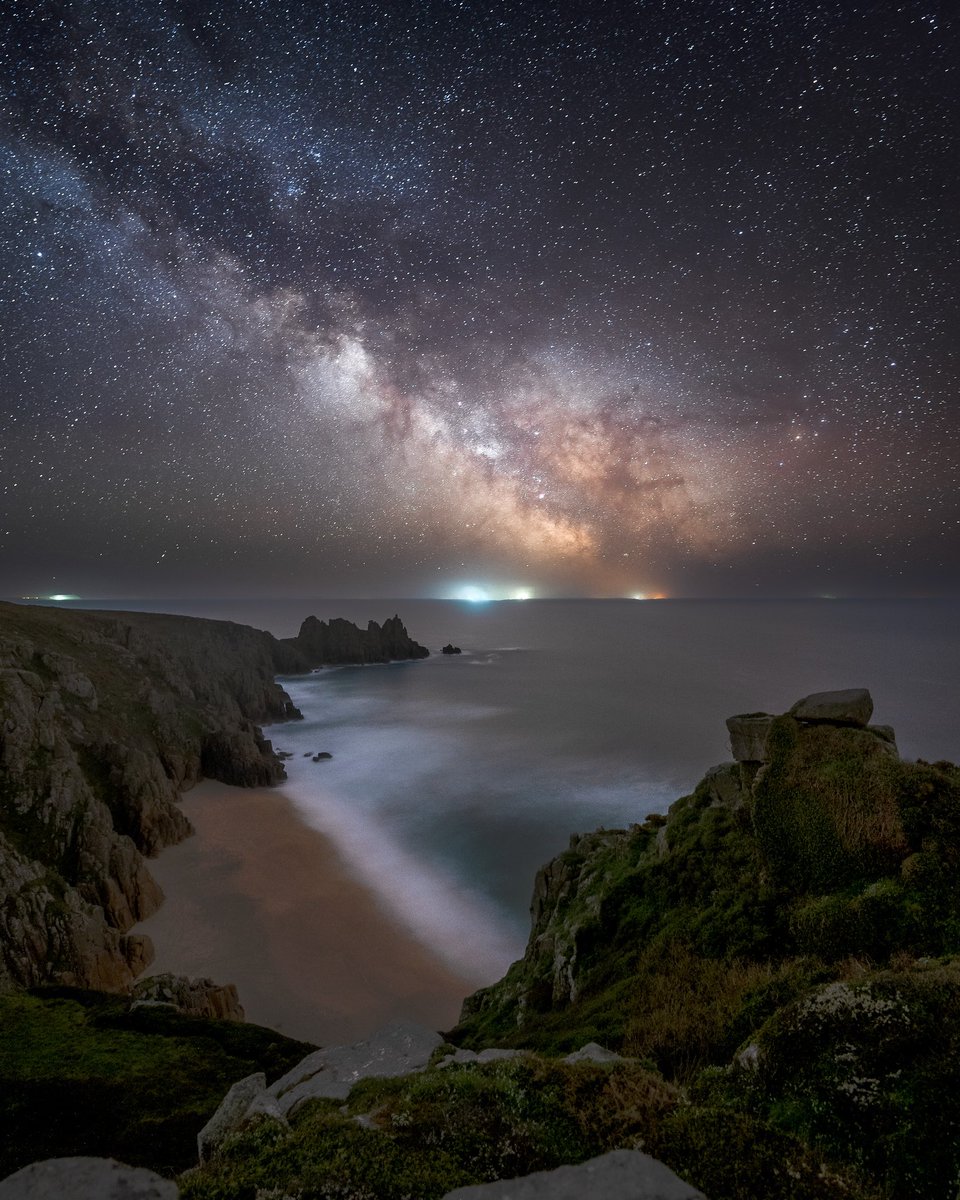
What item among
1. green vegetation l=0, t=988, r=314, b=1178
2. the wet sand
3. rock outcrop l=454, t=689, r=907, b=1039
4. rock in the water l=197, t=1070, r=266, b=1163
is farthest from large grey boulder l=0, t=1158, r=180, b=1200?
the wet sand

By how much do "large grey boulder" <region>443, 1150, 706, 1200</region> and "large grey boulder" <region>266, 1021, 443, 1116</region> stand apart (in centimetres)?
392

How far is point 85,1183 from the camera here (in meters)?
3.60

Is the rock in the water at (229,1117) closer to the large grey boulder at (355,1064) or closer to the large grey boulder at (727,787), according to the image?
the large grey boulder at (355,1064)

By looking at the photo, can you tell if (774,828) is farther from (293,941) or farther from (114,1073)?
(293,941)

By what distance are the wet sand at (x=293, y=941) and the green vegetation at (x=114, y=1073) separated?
8.06 metres

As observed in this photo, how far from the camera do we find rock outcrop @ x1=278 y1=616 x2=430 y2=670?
144 meters

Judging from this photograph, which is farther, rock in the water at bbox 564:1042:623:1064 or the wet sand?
the wet sand

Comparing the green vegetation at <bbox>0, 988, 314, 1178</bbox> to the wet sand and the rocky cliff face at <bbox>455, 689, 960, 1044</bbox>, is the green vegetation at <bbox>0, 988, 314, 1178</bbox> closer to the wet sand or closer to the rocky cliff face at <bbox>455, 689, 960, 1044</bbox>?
the rocky cliff face at <bbox>455, 689, 960, 1044</bbox>

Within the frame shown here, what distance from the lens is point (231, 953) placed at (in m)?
25.1

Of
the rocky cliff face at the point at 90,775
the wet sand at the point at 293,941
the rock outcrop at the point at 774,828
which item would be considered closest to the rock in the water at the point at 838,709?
the rock outcrop at the point at 774,828

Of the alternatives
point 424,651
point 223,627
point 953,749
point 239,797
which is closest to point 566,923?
point 239,797

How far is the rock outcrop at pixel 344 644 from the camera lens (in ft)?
472

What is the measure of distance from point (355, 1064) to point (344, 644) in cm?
14522

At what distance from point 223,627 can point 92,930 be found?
272ft
